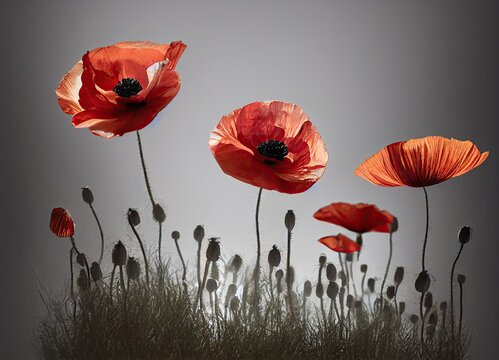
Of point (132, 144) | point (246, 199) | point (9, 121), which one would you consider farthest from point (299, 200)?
point (9, 121)

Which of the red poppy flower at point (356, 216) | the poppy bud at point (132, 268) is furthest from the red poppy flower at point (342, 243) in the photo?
the poppy bud at point (132, 268)

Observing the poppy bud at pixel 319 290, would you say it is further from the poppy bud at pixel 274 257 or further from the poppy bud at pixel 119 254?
the poppy bud at pixel 119 254

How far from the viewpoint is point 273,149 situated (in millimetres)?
485

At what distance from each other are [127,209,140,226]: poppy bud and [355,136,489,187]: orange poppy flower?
0.54 feet

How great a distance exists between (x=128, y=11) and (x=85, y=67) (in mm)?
182

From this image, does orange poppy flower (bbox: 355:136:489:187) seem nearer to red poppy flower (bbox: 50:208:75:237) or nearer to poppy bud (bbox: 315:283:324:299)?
poppy bud (bbox: 315:283:324:299)

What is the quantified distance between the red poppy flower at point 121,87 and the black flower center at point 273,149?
0.23ft

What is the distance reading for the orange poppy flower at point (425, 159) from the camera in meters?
0.47

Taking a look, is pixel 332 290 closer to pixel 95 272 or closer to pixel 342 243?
pixel 342 243

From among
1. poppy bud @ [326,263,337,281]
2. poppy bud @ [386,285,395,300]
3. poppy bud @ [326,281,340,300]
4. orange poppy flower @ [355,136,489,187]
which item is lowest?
poppy bud @ [326,281,340,300]

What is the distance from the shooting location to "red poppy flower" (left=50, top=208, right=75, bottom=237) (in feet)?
1.62

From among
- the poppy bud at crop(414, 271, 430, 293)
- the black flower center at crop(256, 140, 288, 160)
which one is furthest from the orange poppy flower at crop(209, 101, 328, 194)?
the poppy bud at crop(414, 271, 430, 293)

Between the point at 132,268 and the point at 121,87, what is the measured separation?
126mm

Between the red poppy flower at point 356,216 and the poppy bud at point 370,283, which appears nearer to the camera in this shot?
the red poppy flower at point 356,216
